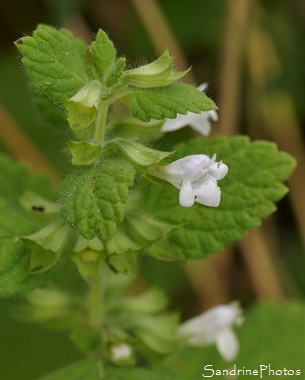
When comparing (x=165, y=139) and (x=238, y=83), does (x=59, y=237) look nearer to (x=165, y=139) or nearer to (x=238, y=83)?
(x=165, y=139)

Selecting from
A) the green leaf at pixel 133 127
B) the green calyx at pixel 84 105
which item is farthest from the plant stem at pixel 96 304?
the green calyx at pixel 84 105

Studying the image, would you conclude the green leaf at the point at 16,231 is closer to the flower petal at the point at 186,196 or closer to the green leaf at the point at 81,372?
the green leaf at the point at 81,372

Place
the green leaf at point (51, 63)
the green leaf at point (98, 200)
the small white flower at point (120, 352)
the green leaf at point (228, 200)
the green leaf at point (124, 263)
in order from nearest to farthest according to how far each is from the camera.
→ the green leaf at point (98, 200) < the green leaf at point (51, 63) < the green leaf at point (124, 263) < the green leaf at point (228, 200) < the small white flower at point (120, 352)

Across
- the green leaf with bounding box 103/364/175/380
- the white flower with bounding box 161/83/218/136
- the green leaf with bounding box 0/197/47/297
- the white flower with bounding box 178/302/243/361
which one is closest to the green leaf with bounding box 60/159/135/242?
the green leaf with bounding box 0/197/47/297

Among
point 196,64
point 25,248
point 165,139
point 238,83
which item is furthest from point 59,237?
point 196,64

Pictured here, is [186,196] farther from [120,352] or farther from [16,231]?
[120,352]

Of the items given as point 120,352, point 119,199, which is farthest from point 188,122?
point 120,352

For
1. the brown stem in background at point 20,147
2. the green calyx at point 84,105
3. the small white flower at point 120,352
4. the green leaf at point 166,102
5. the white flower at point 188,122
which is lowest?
the small white flower at point 120,352
